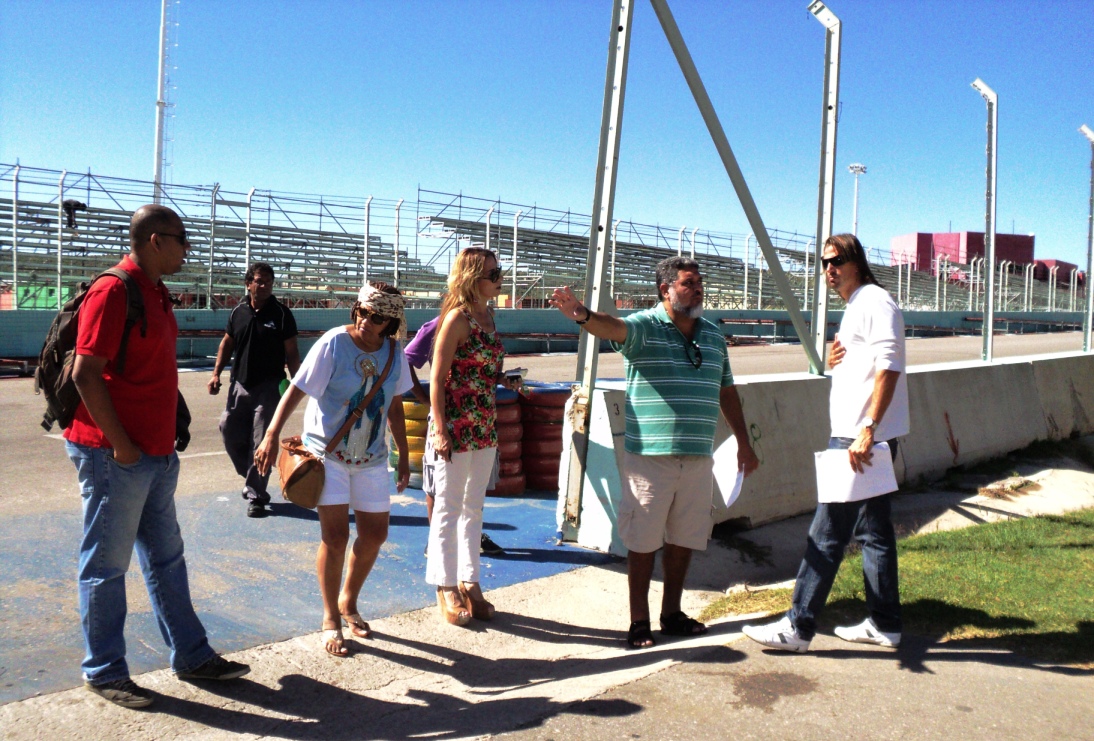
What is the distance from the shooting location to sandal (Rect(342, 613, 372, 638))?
4.55m

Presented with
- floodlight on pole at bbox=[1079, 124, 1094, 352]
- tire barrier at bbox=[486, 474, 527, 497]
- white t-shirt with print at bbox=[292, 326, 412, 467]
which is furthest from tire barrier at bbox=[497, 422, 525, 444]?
floodlight on pole at bbox=[1079, 124, 1094, 352]

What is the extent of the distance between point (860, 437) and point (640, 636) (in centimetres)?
145

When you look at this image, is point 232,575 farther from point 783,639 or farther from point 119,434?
point 783,639

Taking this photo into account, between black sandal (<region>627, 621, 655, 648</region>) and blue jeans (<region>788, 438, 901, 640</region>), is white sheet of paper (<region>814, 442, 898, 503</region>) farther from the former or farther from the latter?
black sandal (<region>627, 621, 655, 648</region>)

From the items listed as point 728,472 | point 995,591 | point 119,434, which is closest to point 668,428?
point 728,472

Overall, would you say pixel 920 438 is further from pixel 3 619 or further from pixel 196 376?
pixel 196 376

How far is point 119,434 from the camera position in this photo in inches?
138

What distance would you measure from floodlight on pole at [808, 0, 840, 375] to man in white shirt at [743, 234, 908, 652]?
3.78 meters

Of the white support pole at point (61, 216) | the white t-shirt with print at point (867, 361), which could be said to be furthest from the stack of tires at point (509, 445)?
the white support pole at point (61, 216)

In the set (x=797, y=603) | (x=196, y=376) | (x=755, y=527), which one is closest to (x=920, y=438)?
→ (x=755, y=527)

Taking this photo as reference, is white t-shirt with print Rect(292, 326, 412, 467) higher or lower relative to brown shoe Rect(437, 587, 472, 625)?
higher

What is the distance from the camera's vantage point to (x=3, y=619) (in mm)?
4457

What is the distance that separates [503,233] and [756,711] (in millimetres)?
25914

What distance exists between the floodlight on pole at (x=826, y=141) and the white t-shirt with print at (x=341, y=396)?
4.90 metres
